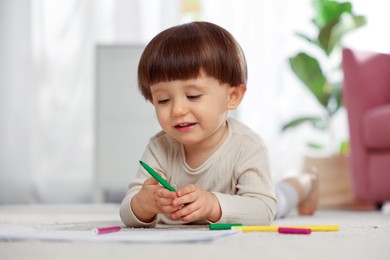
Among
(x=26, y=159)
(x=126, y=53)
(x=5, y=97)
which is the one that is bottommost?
(x=26, y=159)

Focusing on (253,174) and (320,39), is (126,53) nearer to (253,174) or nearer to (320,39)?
(320,39)

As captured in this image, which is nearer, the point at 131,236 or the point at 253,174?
the point at 131,236

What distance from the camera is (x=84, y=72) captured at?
3701mm

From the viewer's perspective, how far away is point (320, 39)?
329 centimetres

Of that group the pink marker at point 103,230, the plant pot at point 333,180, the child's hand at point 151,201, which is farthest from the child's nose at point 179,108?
the plant pot at point 333,180

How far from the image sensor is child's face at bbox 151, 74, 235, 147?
1.34 m

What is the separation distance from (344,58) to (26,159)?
1640 mm

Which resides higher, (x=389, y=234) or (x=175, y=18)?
(x=175, y=18)

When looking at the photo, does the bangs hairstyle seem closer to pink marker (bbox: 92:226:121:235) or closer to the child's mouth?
the child's mouth

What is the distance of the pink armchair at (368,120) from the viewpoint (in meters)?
2.65

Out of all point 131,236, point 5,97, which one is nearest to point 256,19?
point 5,97

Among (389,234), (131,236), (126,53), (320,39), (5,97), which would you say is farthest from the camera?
(5,97)

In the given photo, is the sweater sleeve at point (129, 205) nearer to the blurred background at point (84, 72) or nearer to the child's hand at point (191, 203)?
the child's hand at point (191, 203)

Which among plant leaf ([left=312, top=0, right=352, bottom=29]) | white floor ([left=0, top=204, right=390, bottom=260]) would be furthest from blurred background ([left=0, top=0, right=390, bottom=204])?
white floor ([left=0, top=204, right=390, bottom=260])
